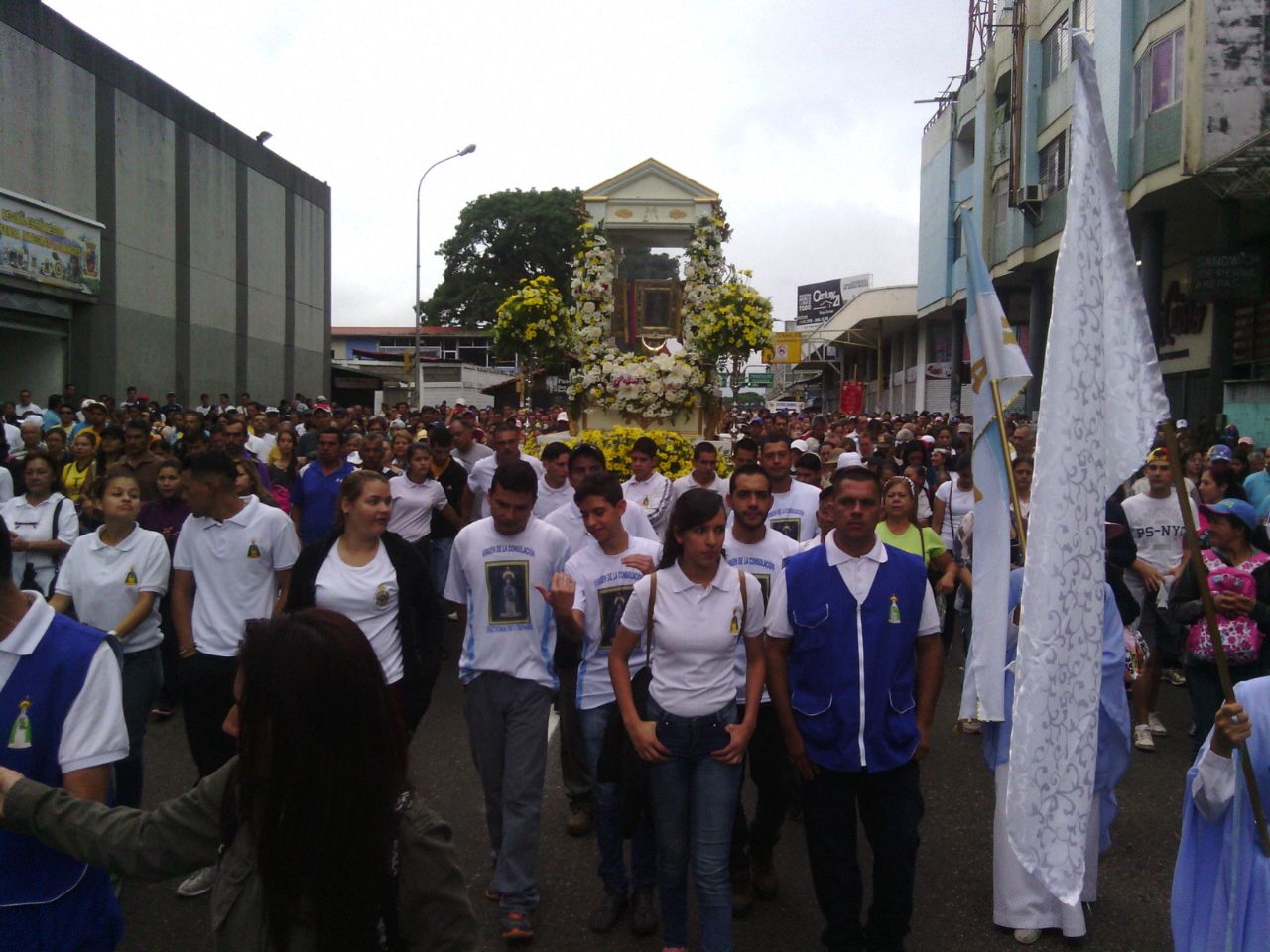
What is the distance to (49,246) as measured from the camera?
72.3 ft

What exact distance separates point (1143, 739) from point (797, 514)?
2.64 m

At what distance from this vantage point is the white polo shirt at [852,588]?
162 inches

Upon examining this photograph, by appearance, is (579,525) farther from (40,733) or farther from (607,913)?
(40,733)

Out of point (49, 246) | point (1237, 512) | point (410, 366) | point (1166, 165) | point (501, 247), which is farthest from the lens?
point (501, 247)

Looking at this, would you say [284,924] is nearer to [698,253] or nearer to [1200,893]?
[1200,893]

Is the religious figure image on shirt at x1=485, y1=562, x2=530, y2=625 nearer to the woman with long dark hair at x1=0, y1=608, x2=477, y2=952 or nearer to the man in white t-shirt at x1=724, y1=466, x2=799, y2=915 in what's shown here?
the man in white t-shirt at x1=724, y1=466, x2=799, y2=915

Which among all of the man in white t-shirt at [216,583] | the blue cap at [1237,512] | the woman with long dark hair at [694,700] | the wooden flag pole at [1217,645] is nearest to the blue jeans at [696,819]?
the woman with long dark hair at [694,700]

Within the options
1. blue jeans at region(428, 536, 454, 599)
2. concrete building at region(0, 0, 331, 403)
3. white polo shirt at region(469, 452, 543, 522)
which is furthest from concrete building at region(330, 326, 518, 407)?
white polo shirt at region(469, 452, 543, 522)

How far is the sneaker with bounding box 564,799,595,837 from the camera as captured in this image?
18.6ft

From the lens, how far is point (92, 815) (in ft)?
7.41

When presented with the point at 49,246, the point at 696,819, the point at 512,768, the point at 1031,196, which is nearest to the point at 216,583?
the point at 512,768

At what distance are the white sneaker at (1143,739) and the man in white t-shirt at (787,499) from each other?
2.48 meters

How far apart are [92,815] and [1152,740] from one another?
6.61 metres

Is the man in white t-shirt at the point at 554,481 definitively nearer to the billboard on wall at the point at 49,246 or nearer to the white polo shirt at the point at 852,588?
the white polo shirt at the point at 852,588
